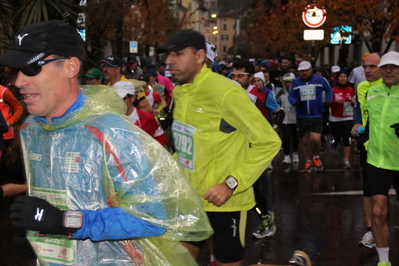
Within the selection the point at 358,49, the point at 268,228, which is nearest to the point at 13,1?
the point at 268,228

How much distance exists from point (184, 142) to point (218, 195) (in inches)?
22.3

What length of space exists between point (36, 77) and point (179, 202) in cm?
72

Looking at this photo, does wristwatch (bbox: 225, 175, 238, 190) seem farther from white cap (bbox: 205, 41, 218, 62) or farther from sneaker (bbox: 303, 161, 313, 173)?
sneaker (bbox: 303, 161, 313, 173)

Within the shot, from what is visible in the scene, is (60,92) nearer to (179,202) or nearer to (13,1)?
(179,202)

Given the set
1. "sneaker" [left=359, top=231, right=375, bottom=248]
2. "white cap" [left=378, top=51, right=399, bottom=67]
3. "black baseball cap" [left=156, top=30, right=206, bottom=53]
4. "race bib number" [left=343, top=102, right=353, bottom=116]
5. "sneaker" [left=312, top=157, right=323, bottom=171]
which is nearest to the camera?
"black baseball cap" [left=156, top=30, right=206, bottom=53]

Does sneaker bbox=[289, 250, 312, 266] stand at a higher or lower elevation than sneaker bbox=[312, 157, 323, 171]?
higher

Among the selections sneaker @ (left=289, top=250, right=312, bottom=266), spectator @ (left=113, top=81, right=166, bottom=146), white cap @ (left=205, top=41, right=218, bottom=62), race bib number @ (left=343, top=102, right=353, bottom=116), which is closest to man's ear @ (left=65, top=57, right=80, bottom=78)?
sneaker @ (left=289, top=250, right=312, bottom=266)

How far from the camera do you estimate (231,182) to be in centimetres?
342

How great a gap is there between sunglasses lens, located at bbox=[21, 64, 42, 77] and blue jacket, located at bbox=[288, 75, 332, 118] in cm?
856

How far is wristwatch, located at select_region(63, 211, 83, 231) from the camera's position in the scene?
1.88 meters

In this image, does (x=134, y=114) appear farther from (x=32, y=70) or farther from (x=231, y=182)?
(x=32, y=70)

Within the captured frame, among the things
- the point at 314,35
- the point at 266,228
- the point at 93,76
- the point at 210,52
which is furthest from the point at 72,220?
the point at 314,35

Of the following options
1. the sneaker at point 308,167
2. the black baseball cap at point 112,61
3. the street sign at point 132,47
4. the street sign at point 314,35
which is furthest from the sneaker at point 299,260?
the street sign at point 132,47

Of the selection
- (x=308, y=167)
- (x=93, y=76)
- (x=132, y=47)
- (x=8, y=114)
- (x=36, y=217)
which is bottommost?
(x=308, y=167)
